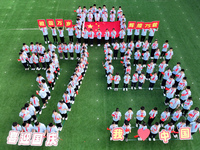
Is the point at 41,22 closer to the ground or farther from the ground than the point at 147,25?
closer to the ground

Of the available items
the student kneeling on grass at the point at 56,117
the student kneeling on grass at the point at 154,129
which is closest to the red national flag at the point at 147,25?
the student kneeling on grass at the point at 154,129

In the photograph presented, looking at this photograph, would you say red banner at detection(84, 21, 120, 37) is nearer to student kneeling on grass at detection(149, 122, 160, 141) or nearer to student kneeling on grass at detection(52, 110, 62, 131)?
student kneeling on grass at detection(52, 110, 62, 131)

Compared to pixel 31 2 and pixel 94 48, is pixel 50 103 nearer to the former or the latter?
pixel 94 48

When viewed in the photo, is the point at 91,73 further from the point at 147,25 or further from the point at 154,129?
the point at 154,129

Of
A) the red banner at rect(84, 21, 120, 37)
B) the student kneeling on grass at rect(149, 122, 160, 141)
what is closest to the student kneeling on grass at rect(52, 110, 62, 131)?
the student kneeling on grass at rect(149, 122, 160, 141)

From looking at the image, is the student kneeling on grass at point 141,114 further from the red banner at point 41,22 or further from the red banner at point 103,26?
the red banner at point 41,22

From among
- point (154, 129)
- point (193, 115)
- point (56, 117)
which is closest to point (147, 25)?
point (193, 115)

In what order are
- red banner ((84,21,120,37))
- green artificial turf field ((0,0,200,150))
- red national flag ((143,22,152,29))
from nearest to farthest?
green artificial turf field ((0,0,200,150)) → red national flag ((143,22,152,29)) → red banner ((84,21,120,37))

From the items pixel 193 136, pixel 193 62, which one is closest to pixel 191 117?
pixel 193 136
